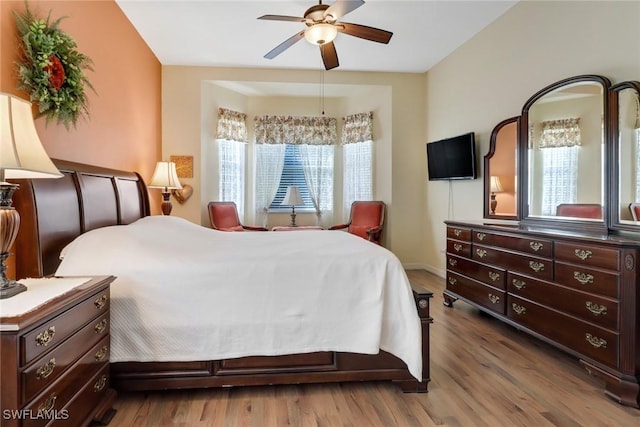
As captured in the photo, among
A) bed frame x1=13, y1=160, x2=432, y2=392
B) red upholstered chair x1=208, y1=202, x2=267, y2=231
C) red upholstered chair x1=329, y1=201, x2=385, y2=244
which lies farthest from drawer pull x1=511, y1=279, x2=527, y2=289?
red upholstered chair x1=208, y1=202, x2=267, y2=231

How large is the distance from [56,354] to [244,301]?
826 mm

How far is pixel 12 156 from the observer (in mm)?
Answer: 1297

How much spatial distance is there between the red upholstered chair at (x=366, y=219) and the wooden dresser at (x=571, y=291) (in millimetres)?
2116

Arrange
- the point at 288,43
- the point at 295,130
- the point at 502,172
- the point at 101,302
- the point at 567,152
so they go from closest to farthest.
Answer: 1. the point at 101,302
2. the point at 567,152
3. the point at 288,43
4. the point at 502,172
5. the point at 295,130

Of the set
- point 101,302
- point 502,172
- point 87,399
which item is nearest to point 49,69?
point 101,302

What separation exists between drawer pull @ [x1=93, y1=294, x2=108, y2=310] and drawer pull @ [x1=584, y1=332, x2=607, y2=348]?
107 inches

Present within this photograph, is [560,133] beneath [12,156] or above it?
above

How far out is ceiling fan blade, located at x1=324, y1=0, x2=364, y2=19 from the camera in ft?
8.24

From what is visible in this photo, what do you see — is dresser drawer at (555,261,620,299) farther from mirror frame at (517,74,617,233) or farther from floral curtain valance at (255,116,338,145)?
floral curtain valance at (255,116,338,145)

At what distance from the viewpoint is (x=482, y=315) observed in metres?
3.40

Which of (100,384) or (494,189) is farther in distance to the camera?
(494,189)

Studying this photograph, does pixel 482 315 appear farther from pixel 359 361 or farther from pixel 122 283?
pixel 122 283

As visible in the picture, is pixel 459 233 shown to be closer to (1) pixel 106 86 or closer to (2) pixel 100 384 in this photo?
(2) pixel 100 384

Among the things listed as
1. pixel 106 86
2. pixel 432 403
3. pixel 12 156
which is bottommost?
pixel 432 403
